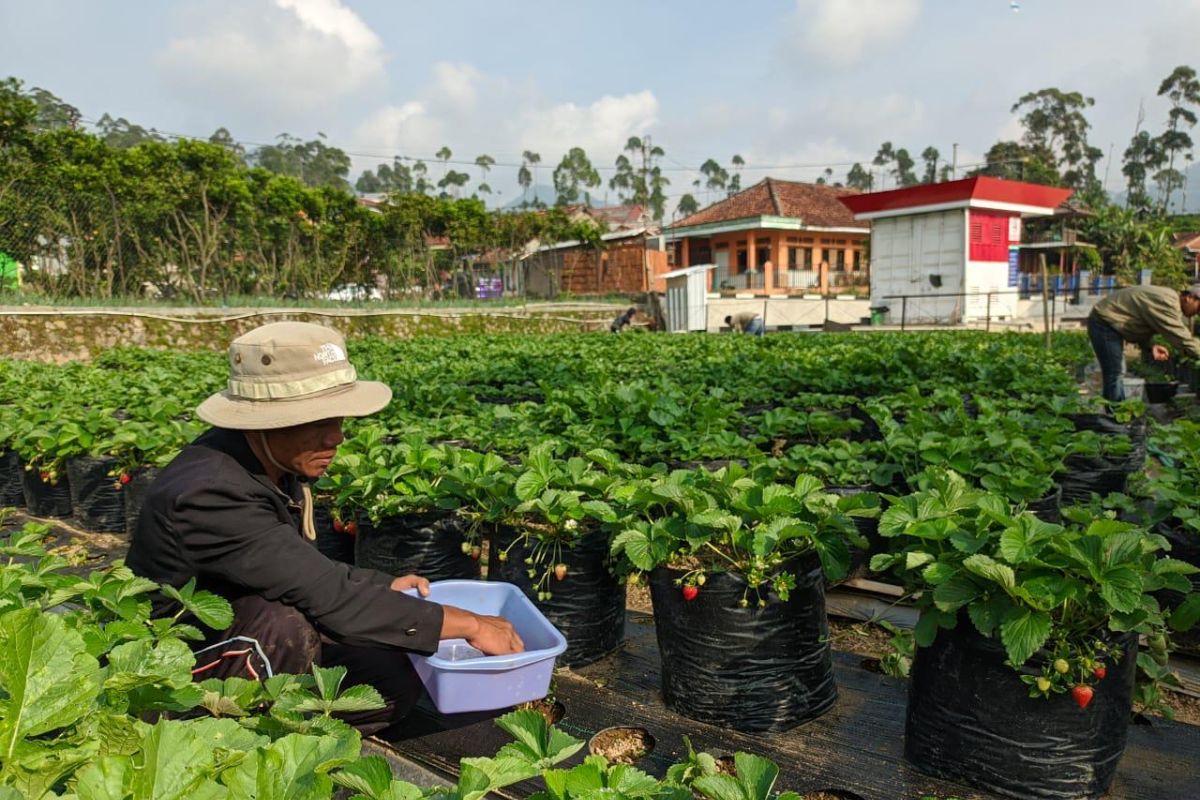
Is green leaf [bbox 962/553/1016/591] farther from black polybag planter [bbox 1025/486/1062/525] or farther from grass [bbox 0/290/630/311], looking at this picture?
grass [bbox 0/290/630/311]

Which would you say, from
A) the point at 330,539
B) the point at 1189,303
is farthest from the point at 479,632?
the point at 1189,303

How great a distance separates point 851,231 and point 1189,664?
35595 millimetres

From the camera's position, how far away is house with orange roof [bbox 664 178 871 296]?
3412cm

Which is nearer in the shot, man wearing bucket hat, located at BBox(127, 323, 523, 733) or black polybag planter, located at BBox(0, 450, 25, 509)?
man wearing bucket hat, located at BBox(127, 323, 523, 733)

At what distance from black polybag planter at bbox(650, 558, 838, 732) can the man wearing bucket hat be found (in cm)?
61

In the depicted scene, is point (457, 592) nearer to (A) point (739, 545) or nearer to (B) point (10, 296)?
(A) point (739, 545)

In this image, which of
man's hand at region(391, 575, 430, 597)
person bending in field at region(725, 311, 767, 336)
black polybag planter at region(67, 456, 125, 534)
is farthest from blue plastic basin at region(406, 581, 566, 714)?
person bending in field at region(725, 311, 767, 336)

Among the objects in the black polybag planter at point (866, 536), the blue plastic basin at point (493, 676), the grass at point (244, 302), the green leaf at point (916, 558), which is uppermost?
the grass at point (244, 302)

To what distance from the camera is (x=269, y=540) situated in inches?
82.4

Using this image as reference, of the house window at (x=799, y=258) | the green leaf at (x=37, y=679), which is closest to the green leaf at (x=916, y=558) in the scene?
the green leaf at (x=37, y=679)

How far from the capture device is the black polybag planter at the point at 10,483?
5797 millimetres

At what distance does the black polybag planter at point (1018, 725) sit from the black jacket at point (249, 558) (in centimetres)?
136

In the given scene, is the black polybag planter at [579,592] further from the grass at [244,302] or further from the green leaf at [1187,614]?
the grass at [244,302]

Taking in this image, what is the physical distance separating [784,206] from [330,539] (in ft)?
114
